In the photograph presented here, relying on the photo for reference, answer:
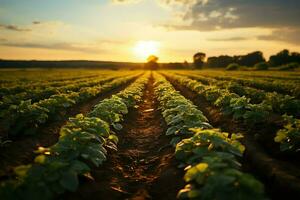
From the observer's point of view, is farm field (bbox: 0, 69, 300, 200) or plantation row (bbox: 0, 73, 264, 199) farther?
farm field (bbox: 0, 69, 300, 200)

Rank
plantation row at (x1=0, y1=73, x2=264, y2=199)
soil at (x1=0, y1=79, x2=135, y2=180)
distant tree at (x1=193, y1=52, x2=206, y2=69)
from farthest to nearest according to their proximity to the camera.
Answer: distant tree at (x1=193, y1=52, x2=206, y2=69), soil at (x1=0, y1=79, x2=135, y2=180), plantation row at (x1=0, y1=73, x2=264, y2=199)

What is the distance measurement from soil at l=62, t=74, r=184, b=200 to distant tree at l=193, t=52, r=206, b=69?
131 meters

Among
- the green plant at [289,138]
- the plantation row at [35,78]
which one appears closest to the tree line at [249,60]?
the plantation row at [35,78]

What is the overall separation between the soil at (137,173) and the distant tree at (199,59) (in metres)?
131

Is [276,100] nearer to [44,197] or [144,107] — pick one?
[144,107]

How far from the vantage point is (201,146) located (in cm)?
541

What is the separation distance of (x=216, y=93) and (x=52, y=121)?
733 cm

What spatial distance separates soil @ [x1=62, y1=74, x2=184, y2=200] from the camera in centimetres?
574

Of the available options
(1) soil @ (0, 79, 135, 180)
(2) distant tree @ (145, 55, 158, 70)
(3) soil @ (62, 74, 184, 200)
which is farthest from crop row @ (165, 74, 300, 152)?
(2) distant tree @ (145, 55, 158, 70)

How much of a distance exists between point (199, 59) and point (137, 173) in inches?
5444

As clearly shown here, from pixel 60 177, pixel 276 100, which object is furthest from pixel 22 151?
pixel 276 100

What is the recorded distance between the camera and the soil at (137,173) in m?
5.74

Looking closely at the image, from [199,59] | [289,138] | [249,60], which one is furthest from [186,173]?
[199,59]

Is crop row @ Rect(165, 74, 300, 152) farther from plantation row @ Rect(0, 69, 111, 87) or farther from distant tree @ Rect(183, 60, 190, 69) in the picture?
distant tree @ Rect(183, 60, 190, 69)
